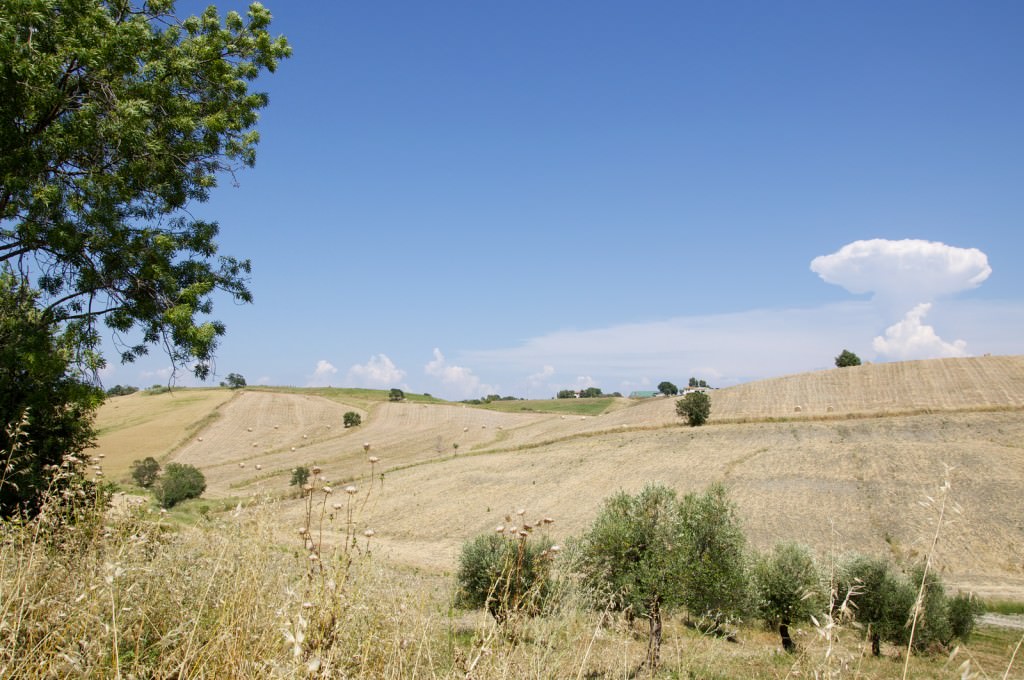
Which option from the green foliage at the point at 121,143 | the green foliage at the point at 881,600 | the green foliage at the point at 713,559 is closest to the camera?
the green foliage at the point at 121,143

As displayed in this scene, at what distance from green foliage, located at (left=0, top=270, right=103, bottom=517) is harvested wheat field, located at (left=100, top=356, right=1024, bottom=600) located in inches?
320

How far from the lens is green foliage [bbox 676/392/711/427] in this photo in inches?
2534

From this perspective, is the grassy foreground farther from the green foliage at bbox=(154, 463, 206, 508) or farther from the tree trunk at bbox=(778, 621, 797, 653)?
the green foliage at bbox=(154, 463, 206, 508)

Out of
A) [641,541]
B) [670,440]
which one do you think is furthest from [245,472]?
[641,541]

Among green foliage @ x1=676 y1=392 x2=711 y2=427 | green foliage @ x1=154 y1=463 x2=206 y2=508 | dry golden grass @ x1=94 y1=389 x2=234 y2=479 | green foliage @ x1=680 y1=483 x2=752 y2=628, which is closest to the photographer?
green foliage @ x1=680 y1=483 x2=752 y2=628

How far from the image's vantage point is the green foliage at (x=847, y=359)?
299 feet

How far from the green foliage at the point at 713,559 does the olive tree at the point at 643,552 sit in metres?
0.32

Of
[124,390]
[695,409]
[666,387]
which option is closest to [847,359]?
[695,409]

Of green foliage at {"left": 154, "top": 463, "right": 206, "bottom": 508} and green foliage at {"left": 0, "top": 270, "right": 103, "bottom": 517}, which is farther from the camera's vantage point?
green foliage at {"left": 154, "top": 463, "right": 206, "bottom": 508}

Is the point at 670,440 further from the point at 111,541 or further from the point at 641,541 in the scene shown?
the point at 111,541

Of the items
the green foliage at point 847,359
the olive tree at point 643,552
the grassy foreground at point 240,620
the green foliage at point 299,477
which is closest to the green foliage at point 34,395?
the grassy foreground at point 240,620

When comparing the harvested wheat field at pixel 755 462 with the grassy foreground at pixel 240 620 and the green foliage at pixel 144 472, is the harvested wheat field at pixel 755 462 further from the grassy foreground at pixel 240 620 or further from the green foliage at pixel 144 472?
the grassy foreground at pixel 240 620

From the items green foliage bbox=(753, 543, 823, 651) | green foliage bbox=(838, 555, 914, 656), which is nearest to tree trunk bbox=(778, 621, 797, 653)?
green foliage bbox=(753, 543, 823, 651)

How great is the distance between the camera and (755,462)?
46.9 m
